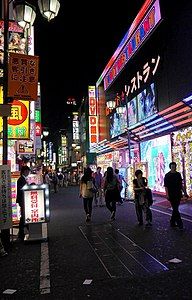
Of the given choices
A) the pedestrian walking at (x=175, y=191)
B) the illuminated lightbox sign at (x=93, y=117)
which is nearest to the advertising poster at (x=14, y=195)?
the pedestrian walking at (x=175, y=191)

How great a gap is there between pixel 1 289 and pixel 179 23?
1429 cm

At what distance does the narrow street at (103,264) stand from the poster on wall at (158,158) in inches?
343

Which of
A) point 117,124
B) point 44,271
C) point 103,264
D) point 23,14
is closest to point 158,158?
point 117,124

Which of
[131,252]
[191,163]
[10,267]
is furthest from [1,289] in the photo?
[191,163]

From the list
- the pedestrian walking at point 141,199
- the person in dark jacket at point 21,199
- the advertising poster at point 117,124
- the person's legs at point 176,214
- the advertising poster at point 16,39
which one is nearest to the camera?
the person in dark jacket at point 21,199

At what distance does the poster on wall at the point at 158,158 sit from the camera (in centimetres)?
1970

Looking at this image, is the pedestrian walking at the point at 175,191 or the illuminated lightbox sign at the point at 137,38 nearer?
the pedestrian walking at the point at 175,191

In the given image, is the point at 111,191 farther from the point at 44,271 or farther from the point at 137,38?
the point at 137,38

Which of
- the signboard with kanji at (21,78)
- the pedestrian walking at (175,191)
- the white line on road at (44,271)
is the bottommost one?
the white line on road at (44,271)

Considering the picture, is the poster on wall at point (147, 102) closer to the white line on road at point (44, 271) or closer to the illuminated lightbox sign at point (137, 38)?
the illuminated lightbox sign at point (137, 38)

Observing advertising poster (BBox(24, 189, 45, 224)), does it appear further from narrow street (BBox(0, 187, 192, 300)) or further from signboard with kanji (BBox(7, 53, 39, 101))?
signboard with kanji (BBox(7, 53, 39, 101))

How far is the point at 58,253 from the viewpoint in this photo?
8.05 meters

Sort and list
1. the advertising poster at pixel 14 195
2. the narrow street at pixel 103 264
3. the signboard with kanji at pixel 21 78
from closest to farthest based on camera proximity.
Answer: the narrow street at pixel 103 264
the signboard with kanji at pixel 21 78
the advertising poster at pixel 14 195

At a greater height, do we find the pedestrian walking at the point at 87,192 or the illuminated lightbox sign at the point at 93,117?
the illuminated lightbox sign at the point at 93,117
